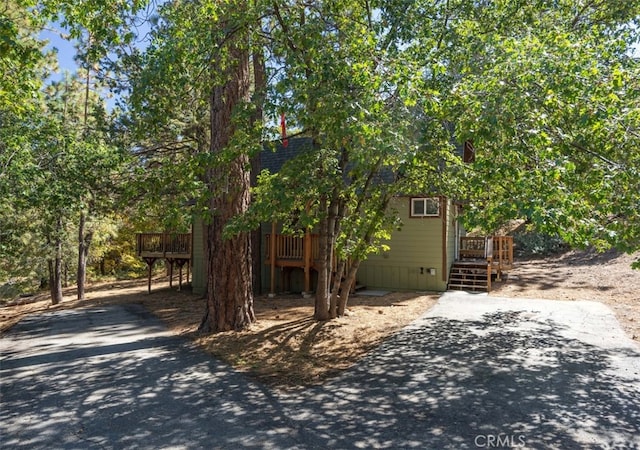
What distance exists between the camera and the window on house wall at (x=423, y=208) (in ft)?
43.5

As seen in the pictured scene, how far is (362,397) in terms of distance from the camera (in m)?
4.84

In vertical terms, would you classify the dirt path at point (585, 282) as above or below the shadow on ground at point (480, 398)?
above

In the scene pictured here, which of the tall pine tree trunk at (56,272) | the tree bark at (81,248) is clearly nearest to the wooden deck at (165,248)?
the tree bark at (81,248)

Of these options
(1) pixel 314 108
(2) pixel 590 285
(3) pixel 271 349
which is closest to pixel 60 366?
(3) pixel 271 349

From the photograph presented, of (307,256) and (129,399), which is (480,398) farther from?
(307,256)

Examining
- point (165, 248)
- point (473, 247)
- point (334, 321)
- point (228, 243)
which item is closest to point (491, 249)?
point (473, 247)

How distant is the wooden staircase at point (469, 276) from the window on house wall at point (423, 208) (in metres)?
2.06

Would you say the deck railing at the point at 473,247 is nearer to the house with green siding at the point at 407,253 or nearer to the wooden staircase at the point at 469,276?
the house with green siding at the point at 407,253

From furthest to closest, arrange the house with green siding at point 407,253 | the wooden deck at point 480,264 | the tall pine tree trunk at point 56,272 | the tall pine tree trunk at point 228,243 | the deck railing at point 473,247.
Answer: the tall pine tree trunk at point 56,272 < the deck railing at point 473,247 < the wooden deck at point 480,264 < the house with green siding at point 407,253 < the tall pine tree trunk at point 228,243

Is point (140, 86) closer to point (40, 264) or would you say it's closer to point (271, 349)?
point (271, 349)

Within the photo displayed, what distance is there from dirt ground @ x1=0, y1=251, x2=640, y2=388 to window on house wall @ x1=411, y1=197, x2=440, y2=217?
101 inches

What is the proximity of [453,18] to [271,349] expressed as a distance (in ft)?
21.6

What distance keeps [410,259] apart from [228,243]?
7.33 m

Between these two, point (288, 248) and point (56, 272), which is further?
point (56, 272)
